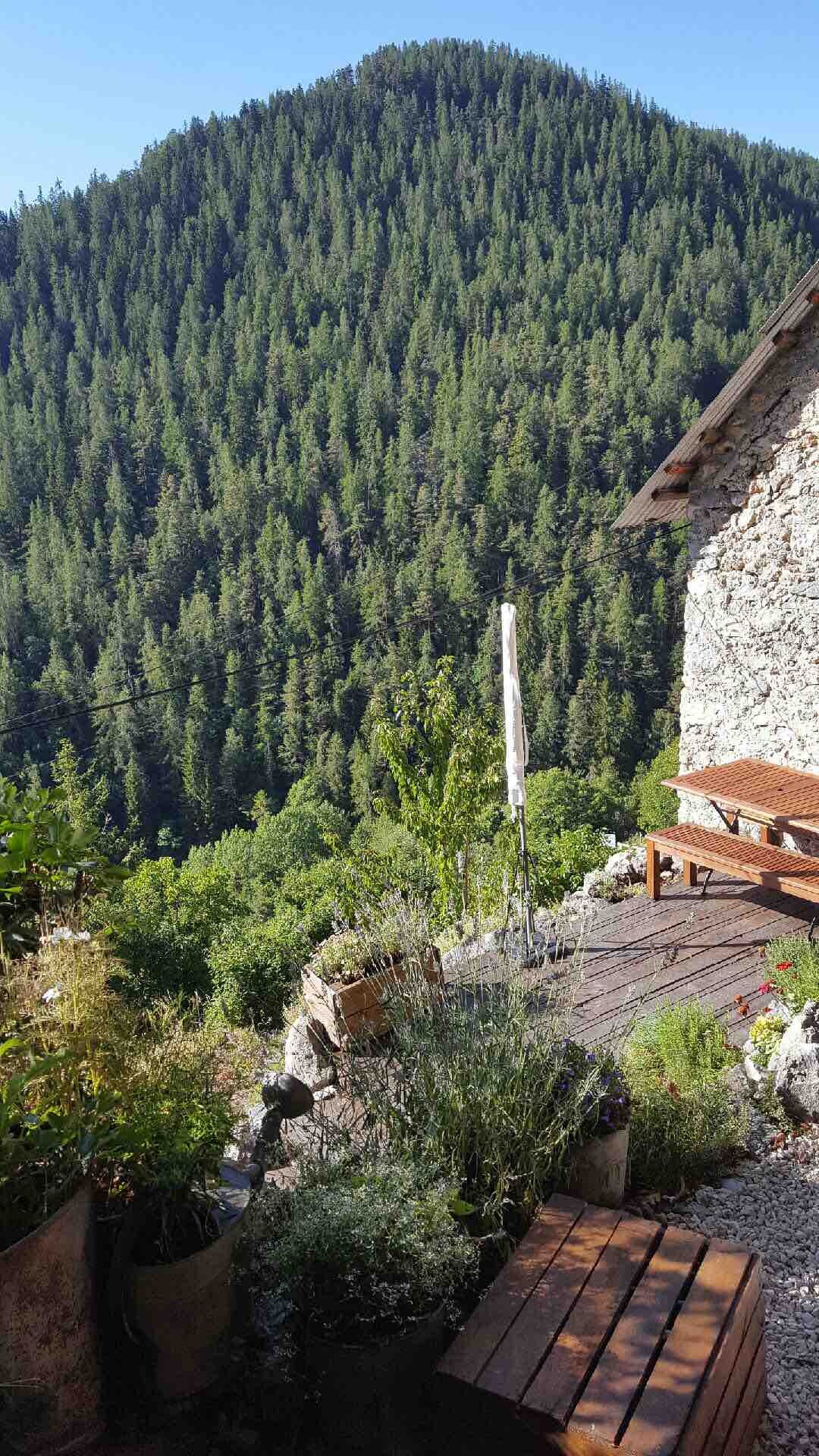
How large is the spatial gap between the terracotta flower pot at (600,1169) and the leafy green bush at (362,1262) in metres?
0.64

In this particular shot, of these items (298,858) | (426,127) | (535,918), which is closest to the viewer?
(535,918)

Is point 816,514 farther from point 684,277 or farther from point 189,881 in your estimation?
point 684,277

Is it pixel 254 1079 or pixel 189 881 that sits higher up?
pixel 254 1079

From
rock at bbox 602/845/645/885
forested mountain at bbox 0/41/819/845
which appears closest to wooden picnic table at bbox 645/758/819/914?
rock at bbox 602/845/645/885

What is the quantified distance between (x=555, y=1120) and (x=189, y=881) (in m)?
13.0

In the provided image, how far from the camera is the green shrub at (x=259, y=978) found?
7.38 m

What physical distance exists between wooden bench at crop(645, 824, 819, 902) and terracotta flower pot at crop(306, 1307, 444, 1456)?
12.1 ft

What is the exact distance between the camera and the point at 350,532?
88688 millimetres

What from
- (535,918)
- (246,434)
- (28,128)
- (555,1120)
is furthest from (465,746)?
(246,434)

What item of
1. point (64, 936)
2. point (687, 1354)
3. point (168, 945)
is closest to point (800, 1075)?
point (687, 1354)

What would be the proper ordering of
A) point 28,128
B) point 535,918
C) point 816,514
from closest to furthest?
point 535,918
point 816,514
point 28,128

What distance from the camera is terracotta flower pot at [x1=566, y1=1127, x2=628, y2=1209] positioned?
2.90 m

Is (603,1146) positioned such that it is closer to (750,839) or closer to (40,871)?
(40,871)

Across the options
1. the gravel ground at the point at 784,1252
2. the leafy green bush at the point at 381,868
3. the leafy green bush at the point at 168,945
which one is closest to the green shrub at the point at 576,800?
the leafy green bush at the point at 168,945
